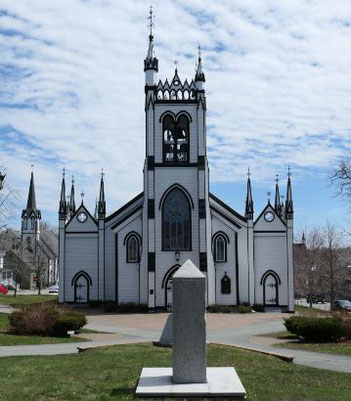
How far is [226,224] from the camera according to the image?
159ft

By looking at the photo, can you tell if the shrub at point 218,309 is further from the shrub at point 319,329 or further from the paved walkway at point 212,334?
the shrub at point 319,329

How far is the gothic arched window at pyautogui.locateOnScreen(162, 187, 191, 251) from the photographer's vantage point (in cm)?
4659

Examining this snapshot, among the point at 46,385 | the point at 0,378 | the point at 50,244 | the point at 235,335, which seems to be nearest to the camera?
the point at 46,385

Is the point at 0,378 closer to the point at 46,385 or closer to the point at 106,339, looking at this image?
the point at 46,385

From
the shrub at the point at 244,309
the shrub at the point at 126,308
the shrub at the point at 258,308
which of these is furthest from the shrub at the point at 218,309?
the shrub at the point at 126,308

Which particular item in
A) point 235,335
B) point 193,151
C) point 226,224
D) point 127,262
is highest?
point 193,151

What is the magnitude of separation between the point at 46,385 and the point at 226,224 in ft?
120

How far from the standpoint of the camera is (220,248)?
48.6m

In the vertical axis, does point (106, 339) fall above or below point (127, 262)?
below

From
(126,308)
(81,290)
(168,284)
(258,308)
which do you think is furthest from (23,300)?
(258,308)

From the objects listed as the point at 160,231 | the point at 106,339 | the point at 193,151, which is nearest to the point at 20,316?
the point at 106,339

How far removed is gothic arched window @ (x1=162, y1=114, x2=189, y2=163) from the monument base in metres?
35.3

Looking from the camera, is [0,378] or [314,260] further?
[314,260]

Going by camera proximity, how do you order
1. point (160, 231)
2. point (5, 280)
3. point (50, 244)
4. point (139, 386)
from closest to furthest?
1. point (139, 386)
2. point (160, 231)
3. point (5, 280)
4. point (50, 244)
